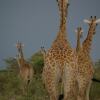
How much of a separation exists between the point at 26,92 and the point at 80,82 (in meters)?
6.62

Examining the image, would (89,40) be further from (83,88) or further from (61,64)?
(61,64)

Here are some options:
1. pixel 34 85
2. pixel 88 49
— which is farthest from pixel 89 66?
pixel 34 85

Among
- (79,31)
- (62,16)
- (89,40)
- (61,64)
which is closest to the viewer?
(61,64)

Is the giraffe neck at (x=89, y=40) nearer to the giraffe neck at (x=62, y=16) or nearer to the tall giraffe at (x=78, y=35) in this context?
the tall giraffe at (x=78, y=35)

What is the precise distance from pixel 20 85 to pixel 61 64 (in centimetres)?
1006

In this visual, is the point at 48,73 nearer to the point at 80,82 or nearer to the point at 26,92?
the point at 80,82

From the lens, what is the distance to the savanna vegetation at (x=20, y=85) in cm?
1388

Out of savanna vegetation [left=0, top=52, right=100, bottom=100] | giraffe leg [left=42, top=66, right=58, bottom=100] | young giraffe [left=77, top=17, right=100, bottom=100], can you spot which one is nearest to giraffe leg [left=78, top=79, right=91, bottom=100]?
young giraffe [left=77, top=17, right=100, bottom=100]

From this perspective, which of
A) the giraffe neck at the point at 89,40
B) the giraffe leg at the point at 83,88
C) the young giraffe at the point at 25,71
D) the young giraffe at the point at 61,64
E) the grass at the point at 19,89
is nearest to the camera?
the young giraffe at the point at 61,64

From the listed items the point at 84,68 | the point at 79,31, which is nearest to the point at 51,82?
the point at 84,68

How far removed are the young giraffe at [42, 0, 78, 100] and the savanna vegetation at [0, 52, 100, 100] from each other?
514 cm

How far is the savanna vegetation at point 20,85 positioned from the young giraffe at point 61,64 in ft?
16.9

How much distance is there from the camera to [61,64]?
289 inches

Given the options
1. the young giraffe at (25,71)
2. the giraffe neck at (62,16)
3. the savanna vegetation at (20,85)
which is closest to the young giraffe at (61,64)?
the giraffe neck at (62,16)
